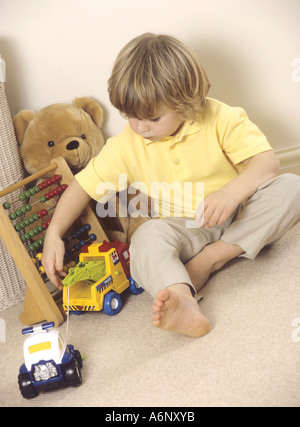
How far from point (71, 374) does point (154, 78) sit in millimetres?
550

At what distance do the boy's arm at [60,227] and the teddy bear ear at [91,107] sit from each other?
23 centimetres

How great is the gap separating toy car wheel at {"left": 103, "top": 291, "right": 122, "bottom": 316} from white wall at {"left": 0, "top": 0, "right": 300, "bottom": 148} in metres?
0.51

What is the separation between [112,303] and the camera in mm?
991

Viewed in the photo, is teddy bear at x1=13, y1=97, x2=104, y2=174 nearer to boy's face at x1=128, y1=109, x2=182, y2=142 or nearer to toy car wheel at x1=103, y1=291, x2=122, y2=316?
boy's face at x1=128, y1=109, x2=182, y2=142

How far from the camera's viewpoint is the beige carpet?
688 millimetres

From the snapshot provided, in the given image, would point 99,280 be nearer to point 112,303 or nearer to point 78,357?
point 112,303

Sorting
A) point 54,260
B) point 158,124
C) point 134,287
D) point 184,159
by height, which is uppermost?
point 158,124

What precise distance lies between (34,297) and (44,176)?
0.35 meters

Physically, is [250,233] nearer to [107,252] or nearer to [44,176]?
[107,252]

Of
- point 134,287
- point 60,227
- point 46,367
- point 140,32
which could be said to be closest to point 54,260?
point 60,227

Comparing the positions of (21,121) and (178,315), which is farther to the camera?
(21,121)

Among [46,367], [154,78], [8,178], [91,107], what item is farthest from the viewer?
[91,107]

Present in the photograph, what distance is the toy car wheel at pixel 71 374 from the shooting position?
29.8 inches

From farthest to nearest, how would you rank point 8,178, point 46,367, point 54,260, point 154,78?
point 8,178 → point 54,260 → point 154,78 → point 46,367
